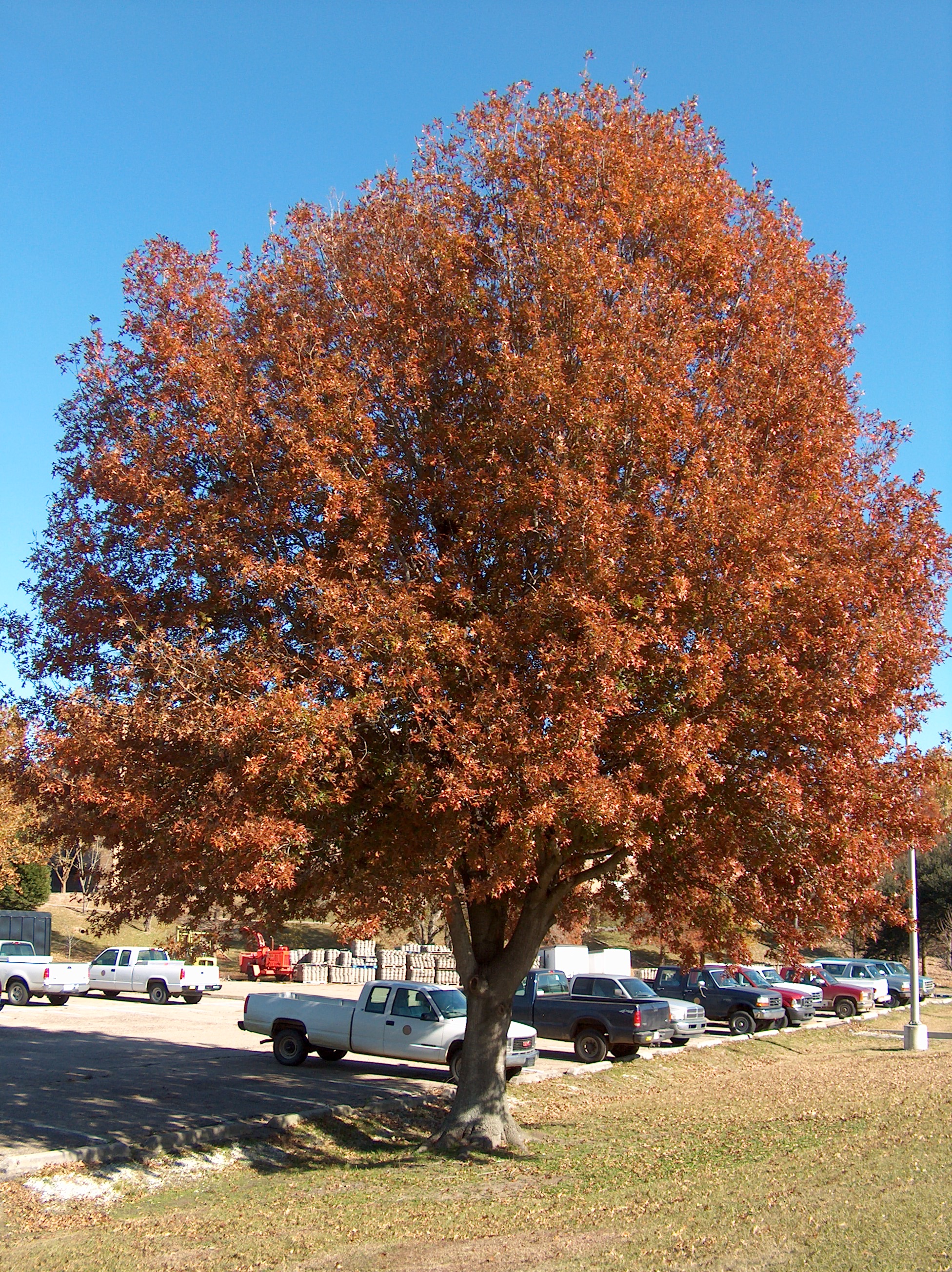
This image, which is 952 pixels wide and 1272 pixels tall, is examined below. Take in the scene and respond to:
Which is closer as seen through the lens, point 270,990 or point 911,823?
point 911,823

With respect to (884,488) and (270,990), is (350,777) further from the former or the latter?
(270,990)

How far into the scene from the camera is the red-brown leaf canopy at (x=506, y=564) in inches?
360

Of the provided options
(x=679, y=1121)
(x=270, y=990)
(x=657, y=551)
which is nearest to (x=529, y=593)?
(x=657, y=551)

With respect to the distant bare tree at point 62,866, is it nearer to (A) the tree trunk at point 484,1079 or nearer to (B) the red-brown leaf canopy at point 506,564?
(A) the tree trunk at point 484,1079

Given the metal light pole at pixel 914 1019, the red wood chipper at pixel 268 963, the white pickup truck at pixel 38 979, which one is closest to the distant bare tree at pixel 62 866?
the white pickup truck at pixel 38 979

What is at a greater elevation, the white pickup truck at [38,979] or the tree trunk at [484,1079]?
the tree trunk at [484,1079]

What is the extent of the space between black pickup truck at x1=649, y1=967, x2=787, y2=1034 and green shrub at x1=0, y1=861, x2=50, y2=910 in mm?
32597

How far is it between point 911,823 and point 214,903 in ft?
26.3

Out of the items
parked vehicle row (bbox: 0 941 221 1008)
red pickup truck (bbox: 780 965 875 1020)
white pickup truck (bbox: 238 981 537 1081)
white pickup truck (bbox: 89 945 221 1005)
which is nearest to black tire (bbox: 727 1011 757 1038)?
red pickup truck (bbox: 780 965 875 1020)

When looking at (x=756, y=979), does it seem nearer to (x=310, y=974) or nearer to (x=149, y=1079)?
(x=310, y=974)

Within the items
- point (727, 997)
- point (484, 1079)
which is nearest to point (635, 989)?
point (727, 997)

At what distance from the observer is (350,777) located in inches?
Result: 388

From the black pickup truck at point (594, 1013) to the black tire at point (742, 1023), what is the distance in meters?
5.62

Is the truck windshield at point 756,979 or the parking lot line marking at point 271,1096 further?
the truck windshield at point 756,979
